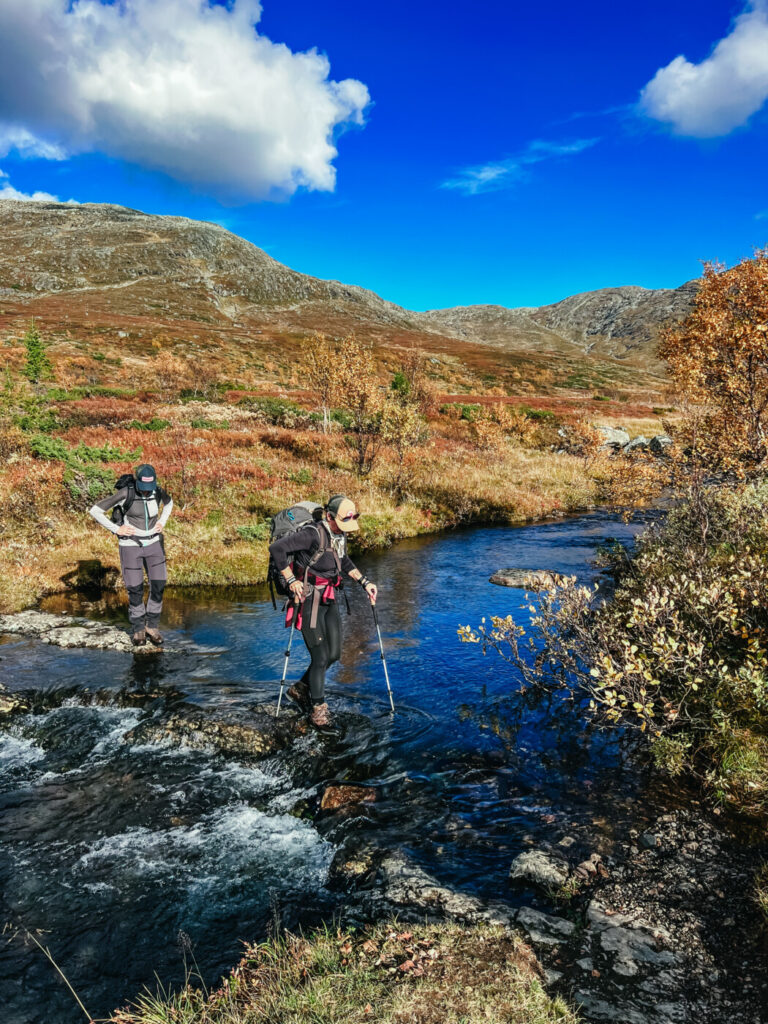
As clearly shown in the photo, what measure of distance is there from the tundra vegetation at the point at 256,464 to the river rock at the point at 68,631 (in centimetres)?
149

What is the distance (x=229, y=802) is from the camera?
6.38 metres

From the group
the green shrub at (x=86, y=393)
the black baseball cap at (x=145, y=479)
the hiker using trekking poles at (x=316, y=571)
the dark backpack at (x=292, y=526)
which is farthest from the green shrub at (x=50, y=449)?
the green shrub at (x=86, y=393)

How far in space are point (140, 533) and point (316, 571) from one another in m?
4.73

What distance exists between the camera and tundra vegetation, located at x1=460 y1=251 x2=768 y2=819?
5.93 meters

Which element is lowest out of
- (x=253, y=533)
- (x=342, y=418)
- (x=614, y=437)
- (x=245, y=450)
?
(x=253, y=533)

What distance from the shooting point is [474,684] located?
9.63 m

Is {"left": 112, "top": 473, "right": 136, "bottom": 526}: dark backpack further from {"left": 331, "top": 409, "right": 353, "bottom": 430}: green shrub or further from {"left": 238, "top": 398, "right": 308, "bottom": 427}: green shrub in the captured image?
{"left": 238, "top": 398, "right": 308, "bottom": 427}: green shrub

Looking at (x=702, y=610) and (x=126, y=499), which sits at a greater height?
(x=126, y=499)

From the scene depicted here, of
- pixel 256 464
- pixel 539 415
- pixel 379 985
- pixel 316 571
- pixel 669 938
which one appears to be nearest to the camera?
pixel 379 985

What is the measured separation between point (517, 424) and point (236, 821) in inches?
1607

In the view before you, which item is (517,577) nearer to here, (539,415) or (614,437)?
(614,437)

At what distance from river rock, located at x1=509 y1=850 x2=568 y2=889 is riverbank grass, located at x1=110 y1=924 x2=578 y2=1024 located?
0.84m

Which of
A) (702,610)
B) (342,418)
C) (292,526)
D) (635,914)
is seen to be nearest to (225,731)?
(292,526)

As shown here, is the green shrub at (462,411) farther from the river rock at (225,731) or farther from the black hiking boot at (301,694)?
the river rock at (225,731)
